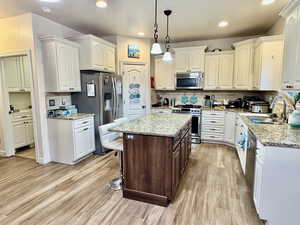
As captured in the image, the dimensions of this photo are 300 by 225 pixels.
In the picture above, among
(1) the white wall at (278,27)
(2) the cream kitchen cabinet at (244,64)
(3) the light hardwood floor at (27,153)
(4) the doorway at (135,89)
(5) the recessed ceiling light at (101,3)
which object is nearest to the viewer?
(5) the recessed ceiling light at (101,3)

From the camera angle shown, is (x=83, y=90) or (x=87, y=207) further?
(x=83, y=90)

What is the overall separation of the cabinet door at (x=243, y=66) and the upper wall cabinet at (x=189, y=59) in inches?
33.8

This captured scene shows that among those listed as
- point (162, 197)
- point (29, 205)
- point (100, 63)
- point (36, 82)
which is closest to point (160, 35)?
point (100, 63)

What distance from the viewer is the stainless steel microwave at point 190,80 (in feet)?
15.6

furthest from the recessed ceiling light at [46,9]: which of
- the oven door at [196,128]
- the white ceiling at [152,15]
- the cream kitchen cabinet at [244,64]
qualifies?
the cream kitchen cabinet at [244,64]

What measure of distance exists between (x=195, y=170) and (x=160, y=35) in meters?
3.46

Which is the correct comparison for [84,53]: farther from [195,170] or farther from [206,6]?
[195,170]

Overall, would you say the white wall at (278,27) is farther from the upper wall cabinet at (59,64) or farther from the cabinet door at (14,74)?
the cabinet door at (14,74)

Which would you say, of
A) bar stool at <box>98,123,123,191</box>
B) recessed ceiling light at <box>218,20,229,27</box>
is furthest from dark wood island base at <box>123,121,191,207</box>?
recessed ceiling light at <box>218,20,229,27</box>

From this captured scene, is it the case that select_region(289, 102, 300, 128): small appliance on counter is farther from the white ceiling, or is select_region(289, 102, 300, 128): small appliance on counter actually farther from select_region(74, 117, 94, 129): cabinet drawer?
select_region(74, 117, 94, 129): cabinet drawer

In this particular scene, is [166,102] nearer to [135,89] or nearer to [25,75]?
[135,89]

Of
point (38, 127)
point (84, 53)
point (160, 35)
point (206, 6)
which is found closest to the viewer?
point (206, 6)

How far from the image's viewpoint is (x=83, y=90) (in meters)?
3.89

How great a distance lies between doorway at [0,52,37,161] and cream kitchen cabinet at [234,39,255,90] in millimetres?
4826
